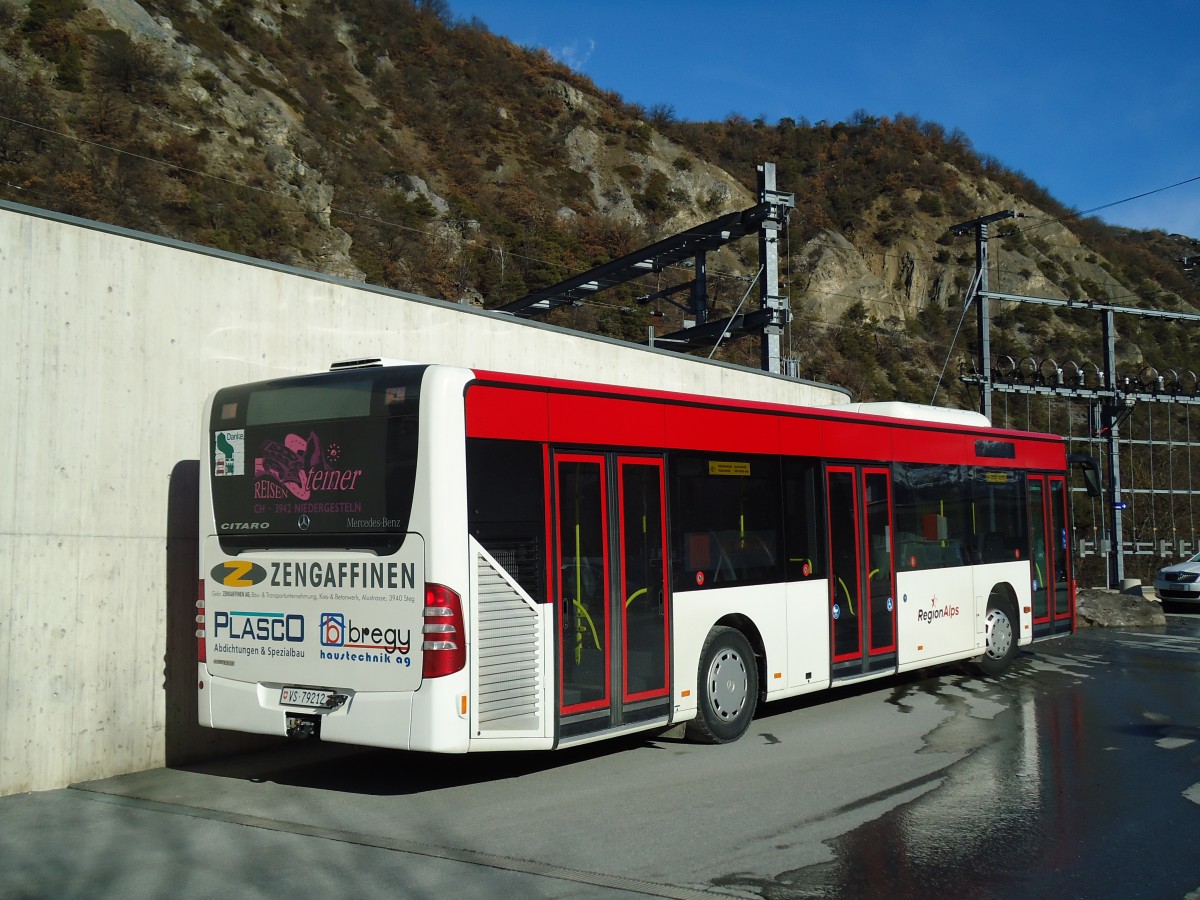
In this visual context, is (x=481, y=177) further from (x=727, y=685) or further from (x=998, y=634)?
(x=727, y=685)

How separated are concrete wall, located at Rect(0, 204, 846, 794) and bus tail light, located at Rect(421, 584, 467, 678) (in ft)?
9.75

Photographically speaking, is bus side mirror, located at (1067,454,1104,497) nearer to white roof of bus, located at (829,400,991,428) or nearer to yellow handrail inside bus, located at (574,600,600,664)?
white roof of bus, located at (829,400,991,428)

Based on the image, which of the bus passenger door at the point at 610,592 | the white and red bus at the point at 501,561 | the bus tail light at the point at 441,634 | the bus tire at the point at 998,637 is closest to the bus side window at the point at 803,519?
the white and red bus at the point at 501,561

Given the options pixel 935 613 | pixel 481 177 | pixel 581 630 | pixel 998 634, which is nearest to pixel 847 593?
pixel 935 613

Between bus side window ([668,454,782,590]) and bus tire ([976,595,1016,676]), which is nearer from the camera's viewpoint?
bus side window ([668,454,782,590])

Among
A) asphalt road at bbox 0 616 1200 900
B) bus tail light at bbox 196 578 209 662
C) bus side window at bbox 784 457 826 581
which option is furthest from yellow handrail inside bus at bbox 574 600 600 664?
bus side window at bbox 784 457 826 581

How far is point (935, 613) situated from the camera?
42.6 feet

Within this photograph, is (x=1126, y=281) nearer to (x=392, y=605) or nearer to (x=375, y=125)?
(x=375, y=125)

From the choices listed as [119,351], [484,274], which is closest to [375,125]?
[484,274]

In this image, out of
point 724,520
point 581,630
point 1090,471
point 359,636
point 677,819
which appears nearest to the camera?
point 677,819

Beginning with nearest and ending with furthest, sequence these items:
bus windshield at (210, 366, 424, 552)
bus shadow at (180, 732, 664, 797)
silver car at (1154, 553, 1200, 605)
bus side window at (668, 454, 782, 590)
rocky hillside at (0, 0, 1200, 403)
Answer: bus windshield at (210, 366, 424, 552), bus shadow at (180, 732, 664, 797), bus side window at (668, 454, 782, 590), silver car at (1154, 553, 1200, 605), rocky hillside at (0, 0, 1200, 403)

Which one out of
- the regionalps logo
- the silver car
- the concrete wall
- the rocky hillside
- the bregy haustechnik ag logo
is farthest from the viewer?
the rocky hillside

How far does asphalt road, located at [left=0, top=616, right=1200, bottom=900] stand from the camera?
19.7 ft

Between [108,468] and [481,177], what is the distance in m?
49.6
